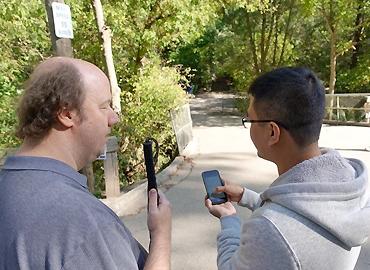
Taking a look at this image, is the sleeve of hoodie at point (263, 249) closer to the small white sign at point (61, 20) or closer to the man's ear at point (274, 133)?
the man's ear at point (274, 133)

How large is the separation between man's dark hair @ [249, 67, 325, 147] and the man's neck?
2cm

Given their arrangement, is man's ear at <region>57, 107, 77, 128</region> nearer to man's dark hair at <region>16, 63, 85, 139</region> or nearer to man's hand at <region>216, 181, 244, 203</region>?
man's dark hair at <region>16, 63, 85, 139</region>

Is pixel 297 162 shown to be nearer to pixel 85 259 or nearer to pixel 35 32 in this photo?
pixel 85 259

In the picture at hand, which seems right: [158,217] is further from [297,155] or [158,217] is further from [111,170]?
[111,170]

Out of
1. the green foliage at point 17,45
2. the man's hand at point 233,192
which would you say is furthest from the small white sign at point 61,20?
the green foliage at point 17,45

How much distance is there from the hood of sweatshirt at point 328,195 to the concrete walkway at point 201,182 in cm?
254

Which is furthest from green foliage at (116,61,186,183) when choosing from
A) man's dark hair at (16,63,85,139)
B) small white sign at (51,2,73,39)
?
man's dark hair at (16,63,85,139)

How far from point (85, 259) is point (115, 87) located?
6465 mm

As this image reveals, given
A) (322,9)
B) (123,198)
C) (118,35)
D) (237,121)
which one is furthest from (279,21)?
(123,198)

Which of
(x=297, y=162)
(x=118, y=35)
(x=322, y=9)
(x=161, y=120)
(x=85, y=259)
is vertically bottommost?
(x=161, y=120)

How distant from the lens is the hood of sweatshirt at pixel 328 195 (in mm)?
1316

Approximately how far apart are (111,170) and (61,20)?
2047 mm

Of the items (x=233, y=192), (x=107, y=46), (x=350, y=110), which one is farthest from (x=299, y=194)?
(x=350, y=110)

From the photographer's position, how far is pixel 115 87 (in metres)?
7.31
